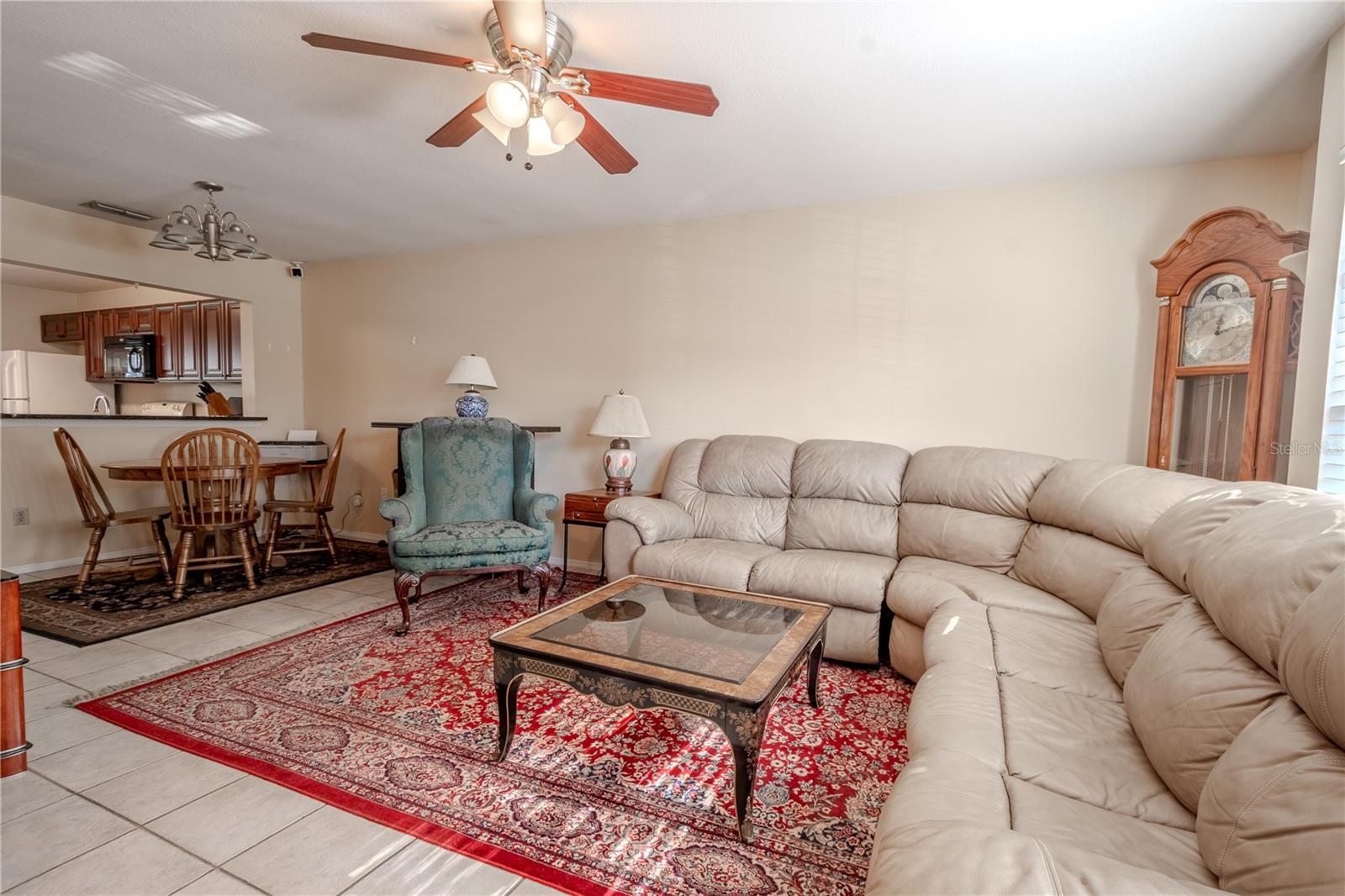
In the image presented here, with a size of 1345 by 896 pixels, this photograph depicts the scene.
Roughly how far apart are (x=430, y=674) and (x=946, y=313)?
10.4 ft

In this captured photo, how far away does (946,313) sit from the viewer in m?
3.31

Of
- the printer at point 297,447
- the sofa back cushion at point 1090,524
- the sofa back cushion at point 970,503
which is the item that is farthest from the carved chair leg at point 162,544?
the sofa back cushion at point 1090,524

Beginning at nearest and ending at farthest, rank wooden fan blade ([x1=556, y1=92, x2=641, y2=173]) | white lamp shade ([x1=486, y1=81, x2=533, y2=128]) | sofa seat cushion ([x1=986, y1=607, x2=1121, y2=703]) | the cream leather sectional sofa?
1. the cream leather sectional sofa
2. sofa seat cushion ([x1=986, y1=607, x2=1121, y2=703])
3. white lamp shade ([x1=486, y1=81, x2=533, y2=128])
4. wooden fan blade ([x1=556, y1=92, x2=641, y2=173])

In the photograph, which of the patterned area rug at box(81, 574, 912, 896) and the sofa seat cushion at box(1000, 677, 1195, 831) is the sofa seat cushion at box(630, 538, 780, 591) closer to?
the patterned area rug at box(81, 574, 912, 896)

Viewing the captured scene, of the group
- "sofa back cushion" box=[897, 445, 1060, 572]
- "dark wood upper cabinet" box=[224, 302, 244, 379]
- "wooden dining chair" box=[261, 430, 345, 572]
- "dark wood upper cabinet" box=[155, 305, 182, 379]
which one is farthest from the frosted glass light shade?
"dark wood upper cabinet" box=[155, 305, 182, 379]

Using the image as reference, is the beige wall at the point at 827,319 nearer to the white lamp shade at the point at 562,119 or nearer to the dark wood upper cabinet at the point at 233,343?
the dark wood upper cabinet at the point at 233,343

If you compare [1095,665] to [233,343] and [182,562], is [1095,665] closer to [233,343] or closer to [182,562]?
[182,562]

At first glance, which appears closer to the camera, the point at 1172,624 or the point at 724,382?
the point at 1172,624

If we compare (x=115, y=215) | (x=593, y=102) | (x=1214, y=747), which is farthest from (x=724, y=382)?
(x=115, y=215)

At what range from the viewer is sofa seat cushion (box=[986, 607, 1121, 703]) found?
1.64m

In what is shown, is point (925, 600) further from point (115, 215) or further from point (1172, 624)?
point (115, 215)

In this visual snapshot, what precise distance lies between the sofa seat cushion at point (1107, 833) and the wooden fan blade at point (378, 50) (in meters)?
2.29

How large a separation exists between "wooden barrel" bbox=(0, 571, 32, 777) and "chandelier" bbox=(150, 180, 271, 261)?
2.36 m

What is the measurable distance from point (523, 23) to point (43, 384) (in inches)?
262
